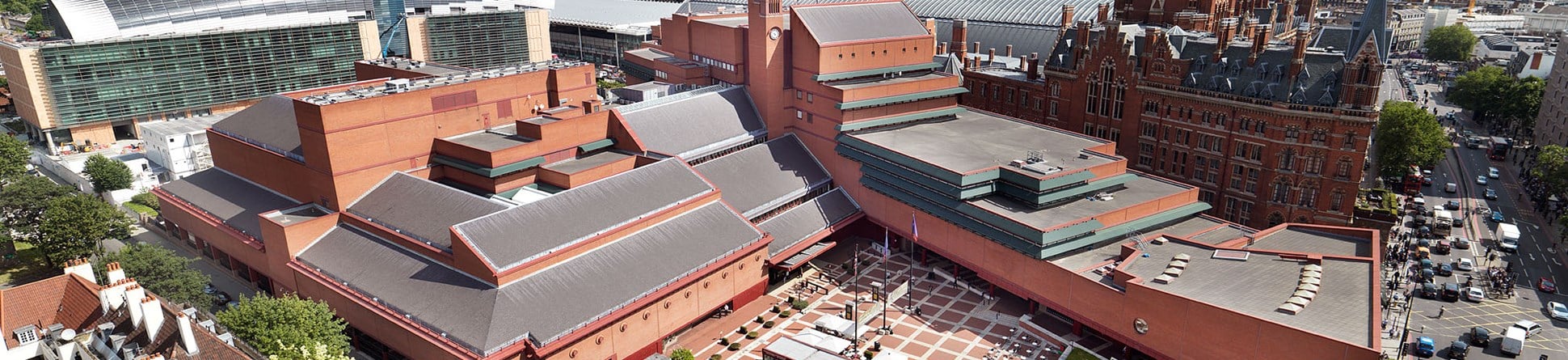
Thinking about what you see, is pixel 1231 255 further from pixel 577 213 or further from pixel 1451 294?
pixel 577 213

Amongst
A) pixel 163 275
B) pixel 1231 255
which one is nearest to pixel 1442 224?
pixel 1231 255

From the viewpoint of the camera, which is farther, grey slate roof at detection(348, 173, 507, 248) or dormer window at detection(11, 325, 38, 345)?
grey slate roof at detection(348, 173, 507, 248)

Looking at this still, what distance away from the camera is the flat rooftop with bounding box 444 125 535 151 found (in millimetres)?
78350

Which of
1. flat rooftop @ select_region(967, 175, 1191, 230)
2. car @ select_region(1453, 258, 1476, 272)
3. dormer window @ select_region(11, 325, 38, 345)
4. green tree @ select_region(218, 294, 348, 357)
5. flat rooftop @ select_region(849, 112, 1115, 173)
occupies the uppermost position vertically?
flat rooftop @ select_region(849, 112, 1115, 173)

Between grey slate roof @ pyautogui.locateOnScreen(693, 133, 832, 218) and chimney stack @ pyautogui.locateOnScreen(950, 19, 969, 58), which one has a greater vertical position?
chimney stack @ pyautogui.locateOnScreen(950, 19, 969, 58)

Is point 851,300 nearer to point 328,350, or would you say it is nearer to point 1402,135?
point 328,350

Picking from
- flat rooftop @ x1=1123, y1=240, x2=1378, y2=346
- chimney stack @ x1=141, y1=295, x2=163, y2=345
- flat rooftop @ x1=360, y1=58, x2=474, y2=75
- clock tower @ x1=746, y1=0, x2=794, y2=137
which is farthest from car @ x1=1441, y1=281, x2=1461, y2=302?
chimney stack @ x1=141, y1=295, x2=163, y2=345

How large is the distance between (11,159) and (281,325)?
80.5m

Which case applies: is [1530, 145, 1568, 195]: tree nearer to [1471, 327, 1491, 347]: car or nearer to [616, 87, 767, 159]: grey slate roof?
[1471, 327, 1491, 347]: car

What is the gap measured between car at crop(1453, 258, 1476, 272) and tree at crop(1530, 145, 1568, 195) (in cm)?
2171

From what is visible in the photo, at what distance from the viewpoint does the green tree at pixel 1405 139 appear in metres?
108

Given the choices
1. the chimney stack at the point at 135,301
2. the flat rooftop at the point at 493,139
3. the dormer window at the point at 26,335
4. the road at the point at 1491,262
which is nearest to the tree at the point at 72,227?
the dormer window at the point at 26,335

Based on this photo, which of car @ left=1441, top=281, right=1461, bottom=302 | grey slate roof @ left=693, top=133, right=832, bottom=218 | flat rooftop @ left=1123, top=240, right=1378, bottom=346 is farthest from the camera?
grey slate roof @ left=693, top=133, right=832, bottom=218

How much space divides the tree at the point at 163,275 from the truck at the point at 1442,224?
121232mm
